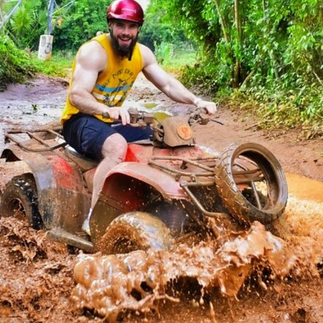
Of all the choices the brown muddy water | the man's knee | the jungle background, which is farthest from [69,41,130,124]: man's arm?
the jungle background

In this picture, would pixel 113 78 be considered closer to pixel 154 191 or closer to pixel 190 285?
pixel 154 191

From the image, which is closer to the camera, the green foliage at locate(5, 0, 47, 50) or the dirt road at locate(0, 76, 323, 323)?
the dirt road at locate(0, 76, 323, 323)

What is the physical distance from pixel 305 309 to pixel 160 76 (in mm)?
2345

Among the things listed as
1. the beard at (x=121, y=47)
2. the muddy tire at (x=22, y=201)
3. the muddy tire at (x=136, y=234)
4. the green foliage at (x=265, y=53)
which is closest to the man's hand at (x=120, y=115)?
the muddy tire at (x=136, y=234)

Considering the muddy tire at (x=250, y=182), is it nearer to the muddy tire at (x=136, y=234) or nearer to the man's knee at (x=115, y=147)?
the muddy tire at (x=136, y=234)

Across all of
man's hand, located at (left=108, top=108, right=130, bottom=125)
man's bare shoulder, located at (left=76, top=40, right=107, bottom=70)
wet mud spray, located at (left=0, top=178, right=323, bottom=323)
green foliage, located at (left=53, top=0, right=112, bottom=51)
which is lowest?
green foliage, located at (left=53, top=0, right=112, bottom=51)

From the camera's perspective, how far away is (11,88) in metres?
16.4

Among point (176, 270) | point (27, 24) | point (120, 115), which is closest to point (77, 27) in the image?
point (27, 24)

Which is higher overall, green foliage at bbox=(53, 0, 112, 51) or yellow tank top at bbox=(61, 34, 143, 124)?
yellow tank top at bbox=(61, 34, 143, 124)

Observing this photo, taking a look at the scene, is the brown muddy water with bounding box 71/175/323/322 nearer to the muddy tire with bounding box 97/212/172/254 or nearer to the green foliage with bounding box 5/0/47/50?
the muddy tire with bounding box 97/212/172/254

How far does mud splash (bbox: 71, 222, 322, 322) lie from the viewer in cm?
314

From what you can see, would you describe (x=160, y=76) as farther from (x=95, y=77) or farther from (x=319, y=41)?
(x=319, y=41)

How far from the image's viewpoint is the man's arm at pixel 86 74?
4.23 meters

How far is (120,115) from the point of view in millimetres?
3738
